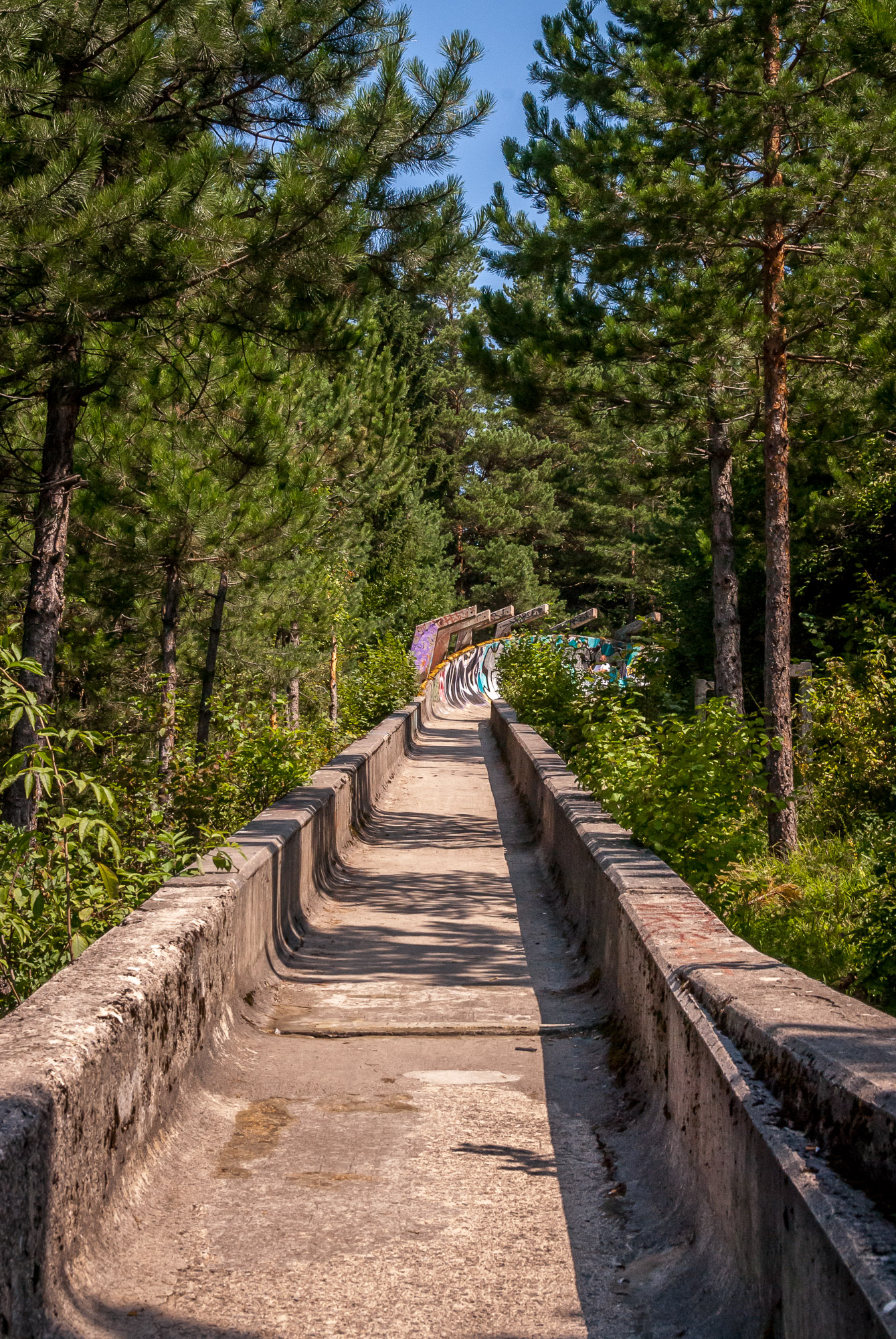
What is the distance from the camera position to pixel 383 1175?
3389 mm

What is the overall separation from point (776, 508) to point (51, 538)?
5.60m

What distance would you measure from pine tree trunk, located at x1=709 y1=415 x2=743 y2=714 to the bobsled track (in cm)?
656

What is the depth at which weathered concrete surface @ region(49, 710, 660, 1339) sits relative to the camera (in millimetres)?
2639

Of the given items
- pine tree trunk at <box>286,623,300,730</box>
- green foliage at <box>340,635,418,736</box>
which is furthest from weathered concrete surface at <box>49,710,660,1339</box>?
green foliage at <box>340,635,418,736</box>

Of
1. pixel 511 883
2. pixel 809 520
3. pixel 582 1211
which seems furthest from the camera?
pixel 809 520

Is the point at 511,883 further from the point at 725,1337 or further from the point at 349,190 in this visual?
the point at 725,1337

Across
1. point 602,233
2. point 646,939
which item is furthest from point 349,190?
point 646,939

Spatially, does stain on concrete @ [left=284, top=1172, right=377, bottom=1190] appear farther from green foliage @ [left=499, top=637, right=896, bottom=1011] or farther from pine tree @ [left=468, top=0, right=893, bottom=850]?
pine tree @ [left=468, top=0, right=893, bottom=850]

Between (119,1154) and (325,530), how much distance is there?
58.2 ft

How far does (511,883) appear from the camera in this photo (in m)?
8.54

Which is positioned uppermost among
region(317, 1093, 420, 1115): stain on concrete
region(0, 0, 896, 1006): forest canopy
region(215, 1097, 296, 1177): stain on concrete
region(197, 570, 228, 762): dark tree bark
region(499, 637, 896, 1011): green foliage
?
region(0, 0, 896, 1006): forest canopy

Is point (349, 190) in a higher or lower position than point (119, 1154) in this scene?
higher

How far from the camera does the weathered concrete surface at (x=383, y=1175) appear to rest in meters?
2.64

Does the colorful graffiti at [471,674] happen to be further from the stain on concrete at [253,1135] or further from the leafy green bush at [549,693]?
the stain on concrete at [253,1135]
